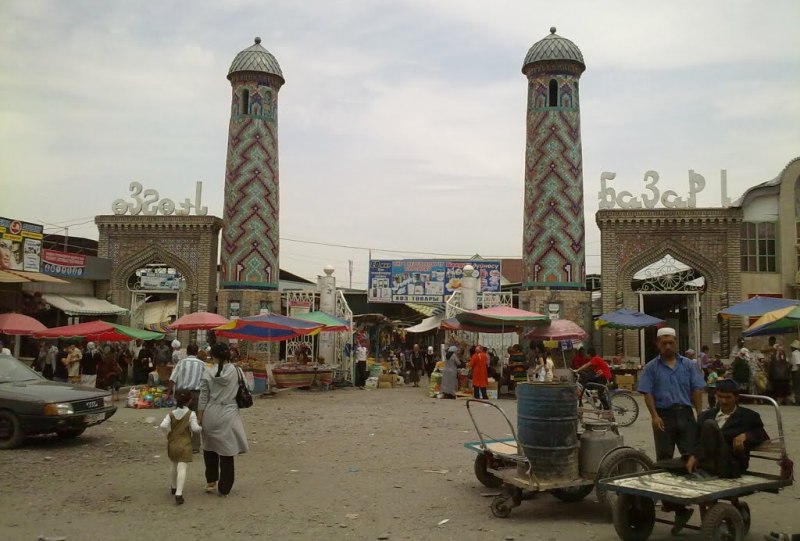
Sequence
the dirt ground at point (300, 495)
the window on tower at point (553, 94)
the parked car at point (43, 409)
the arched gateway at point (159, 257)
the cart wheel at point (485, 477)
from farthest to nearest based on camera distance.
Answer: the arched gateway at point (159, 257)
the window on tower at point (553, 94)
the parked car at point (43, 409)
the cart wheel at point (485, 477)
the dirt ground at point (300, 495)

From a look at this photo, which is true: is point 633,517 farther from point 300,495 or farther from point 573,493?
point 300,495

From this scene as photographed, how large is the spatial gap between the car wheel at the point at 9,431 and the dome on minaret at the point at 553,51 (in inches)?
779

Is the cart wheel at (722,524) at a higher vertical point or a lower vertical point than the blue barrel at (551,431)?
lower

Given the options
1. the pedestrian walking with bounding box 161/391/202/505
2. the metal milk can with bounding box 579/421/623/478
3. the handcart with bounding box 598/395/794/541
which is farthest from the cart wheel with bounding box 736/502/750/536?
the pedestrian walking with bounding box 161/391/202/505

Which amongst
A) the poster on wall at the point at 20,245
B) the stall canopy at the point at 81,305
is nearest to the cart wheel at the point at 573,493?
the poster on wall at the point at 20,245

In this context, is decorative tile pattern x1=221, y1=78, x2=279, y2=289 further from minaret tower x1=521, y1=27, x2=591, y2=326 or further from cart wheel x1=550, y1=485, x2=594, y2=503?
cart wheel x1=550, y1=485, x2=594, y2=503

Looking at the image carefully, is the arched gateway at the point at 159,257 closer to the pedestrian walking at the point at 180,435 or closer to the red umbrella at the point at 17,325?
the red umbrella at the point at 17,325

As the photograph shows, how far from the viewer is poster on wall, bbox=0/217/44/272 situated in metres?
20.9

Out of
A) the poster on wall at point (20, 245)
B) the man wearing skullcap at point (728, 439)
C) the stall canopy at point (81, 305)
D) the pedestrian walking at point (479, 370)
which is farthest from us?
the stall canopy at point (81, 305)

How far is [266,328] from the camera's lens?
1755 cm

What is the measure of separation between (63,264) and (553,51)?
17.7 meters

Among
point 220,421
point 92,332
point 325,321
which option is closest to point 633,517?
point 220,421

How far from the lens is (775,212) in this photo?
2369 centimetres

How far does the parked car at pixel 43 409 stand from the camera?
9.85 metres
